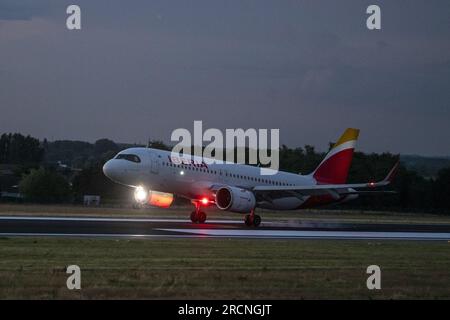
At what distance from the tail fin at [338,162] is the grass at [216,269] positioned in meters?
26.9

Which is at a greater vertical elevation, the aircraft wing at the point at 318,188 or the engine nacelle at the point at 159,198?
the aircraft wing at the point at 318,188

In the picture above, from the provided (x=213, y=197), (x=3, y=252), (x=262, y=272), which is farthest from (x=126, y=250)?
(x=213, y=197)

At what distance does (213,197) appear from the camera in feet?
156

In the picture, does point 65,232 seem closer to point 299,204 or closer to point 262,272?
point 262,272

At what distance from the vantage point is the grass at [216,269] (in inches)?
736

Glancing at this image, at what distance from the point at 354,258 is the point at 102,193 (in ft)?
275

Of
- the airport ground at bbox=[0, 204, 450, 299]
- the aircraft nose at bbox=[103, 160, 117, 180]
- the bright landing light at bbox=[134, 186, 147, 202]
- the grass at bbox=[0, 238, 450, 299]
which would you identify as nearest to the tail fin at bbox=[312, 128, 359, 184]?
the bright landing light at bbox=[134, 186, 147, 202]

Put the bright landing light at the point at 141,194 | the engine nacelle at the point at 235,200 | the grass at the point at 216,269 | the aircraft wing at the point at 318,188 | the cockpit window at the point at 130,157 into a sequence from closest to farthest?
the grass at the point at 216,269
the engine nacelle at the point at 235,200
the cockpit window at the point at 130,157
the bright landing light at the point at 141,194
the aircraft wing at the point at 318,188

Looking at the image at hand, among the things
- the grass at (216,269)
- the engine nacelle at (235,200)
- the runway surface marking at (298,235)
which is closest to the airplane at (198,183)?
the engine nacelle at (235,200)

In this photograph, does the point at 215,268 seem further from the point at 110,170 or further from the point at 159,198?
the point at 159,198

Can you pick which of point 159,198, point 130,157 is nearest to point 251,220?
point 159,198

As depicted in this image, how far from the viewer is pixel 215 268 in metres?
23.0

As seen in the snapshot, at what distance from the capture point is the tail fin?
59688 mm

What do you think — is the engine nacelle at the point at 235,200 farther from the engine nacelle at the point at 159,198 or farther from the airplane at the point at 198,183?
the engine nacelle at the point at 159,198
